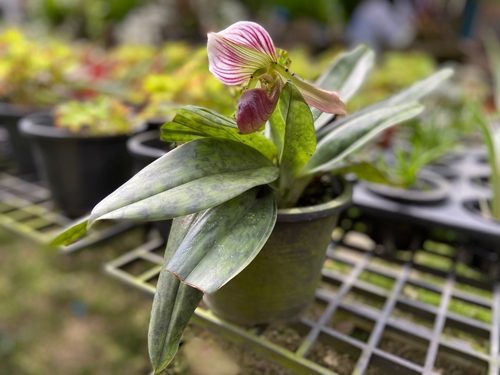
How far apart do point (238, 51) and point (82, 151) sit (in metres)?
0.68

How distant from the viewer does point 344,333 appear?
26.0 inches

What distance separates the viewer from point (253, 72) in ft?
1.45

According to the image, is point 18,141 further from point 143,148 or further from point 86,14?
point 86,14

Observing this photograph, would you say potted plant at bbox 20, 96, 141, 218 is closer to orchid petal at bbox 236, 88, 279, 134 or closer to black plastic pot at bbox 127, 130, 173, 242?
black plastic pot at bbox 127, 130, 173, 242

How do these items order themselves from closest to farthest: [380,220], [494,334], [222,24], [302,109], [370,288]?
[302,109], [494,334], [370,288], [380,220], [222,24]

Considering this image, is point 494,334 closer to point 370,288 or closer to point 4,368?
point 370,288

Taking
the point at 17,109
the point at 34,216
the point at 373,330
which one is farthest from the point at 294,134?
the point at 17,109

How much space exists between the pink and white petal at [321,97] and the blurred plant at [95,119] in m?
0.68

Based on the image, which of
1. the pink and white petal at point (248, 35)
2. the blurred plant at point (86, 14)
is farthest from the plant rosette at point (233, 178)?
the blurred plant at point (86, 14)

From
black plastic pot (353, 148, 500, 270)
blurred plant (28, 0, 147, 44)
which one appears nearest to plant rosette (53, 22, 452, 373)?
black plastic pot (353, 148, 500, 270)

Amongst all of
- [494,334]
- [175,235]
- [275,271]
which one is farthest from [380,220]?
[175,235]

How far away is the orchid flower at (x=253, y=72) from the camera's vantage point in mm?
406

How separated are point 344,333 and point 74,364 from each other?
65cm

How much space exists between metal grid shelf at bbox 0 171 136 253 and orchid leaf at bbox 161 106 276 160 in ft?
1.46
